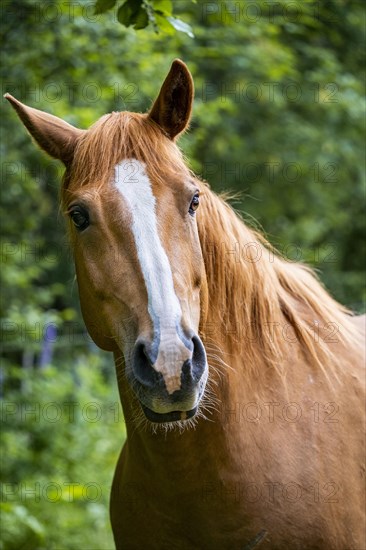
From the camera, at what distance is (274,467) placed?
10.2ft

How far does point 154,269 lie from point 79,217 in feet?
1.49

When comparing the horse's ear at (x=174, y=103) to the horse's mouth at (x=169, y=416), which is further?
the horse's ear at (x=174, y=103)

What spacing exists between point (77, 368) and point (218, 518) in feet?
22.3

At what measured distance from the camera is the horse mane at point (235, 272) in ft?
9.90

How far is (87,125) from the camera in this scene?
665cm

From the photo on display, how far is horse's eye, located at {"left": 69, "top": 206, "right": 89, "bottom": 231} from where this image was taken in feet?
9.71

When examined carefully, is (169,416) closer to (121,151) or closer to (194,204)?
(194,204)

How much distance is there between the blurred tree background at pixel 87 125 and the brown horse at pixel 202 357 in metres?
0.64

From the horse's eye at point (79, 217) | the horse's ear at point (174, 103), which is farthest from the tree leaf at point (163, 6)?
the horse's eye at point (79, 217)

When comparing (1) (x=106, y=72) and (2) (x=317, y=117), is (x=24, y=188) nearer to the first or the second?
(1) (x=106, y=72)

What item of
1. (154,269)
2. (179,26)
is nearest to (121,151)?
(154,269)

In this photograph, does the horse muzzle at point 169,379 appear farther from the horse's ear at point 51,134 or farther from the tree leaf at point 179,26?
the tree leaf at point 179,26

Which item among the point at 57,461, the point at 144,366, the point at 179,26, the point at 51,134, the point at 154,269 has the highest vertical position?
the point at 179,26

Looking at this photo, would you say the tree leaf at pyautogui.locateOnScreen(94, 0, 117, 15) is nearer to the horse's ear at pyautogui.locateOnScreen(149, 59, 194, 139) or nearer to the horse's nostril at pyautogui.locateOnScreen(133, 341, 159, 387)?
the horse's ear at pyautogui.locateOnScreen(149, 59, 194, 139)
